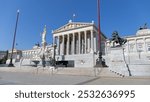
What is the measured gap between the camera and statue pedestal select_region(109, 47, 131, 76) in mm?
15829

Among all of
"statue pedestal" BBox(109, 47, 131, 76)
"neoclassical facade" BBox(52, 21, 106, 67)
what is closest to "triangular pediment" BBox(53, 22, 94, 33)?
"neoclassical facade" BBox(52, 21, 106, 67)

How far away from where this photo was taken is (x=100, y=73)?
51.5ft

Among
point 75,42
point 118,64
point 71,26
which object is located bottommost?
point 118,64

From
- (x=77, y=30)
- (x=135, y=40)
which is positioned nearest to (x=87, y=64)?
(x=77, y=30)

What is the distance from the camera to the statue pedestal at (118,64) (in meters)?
15.8

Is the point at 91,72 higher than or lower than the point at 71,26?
lower

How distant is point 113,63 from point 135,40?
3807 cm

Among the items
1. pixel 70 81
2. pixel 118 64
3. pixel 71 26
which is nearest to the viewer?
pixel 70 81

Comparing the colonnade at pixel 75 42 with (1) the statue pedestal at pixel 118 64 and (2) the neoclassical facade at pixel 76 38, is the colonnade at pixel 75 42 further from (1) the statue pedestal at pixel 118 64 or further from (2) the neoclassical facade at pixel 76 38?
(1) the statue pedestal at pixel 118 64

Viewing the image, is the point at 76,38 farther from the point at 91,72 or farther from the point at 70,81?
the point at 70,81

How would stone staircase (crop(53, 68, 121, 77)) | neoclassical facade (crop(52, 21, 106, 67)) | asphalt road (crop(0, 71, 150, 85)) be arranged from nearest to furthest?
asphalt road (crop(0, 71, 150, 85)) → stone staircase (crop(53, 68, 121, 77)) → neoclassical facade (crop(52, 21, 106, 67))

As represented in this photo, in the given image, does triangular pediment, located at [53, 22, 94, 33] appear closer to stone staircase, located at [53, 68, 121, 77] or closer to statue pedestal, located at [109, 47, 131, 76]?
statue pedestal, located at [109, 47, 131, 76]

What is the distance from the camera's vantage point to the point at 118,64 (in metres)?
16.8

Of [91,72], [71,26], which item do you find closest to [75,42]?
[71,26]
